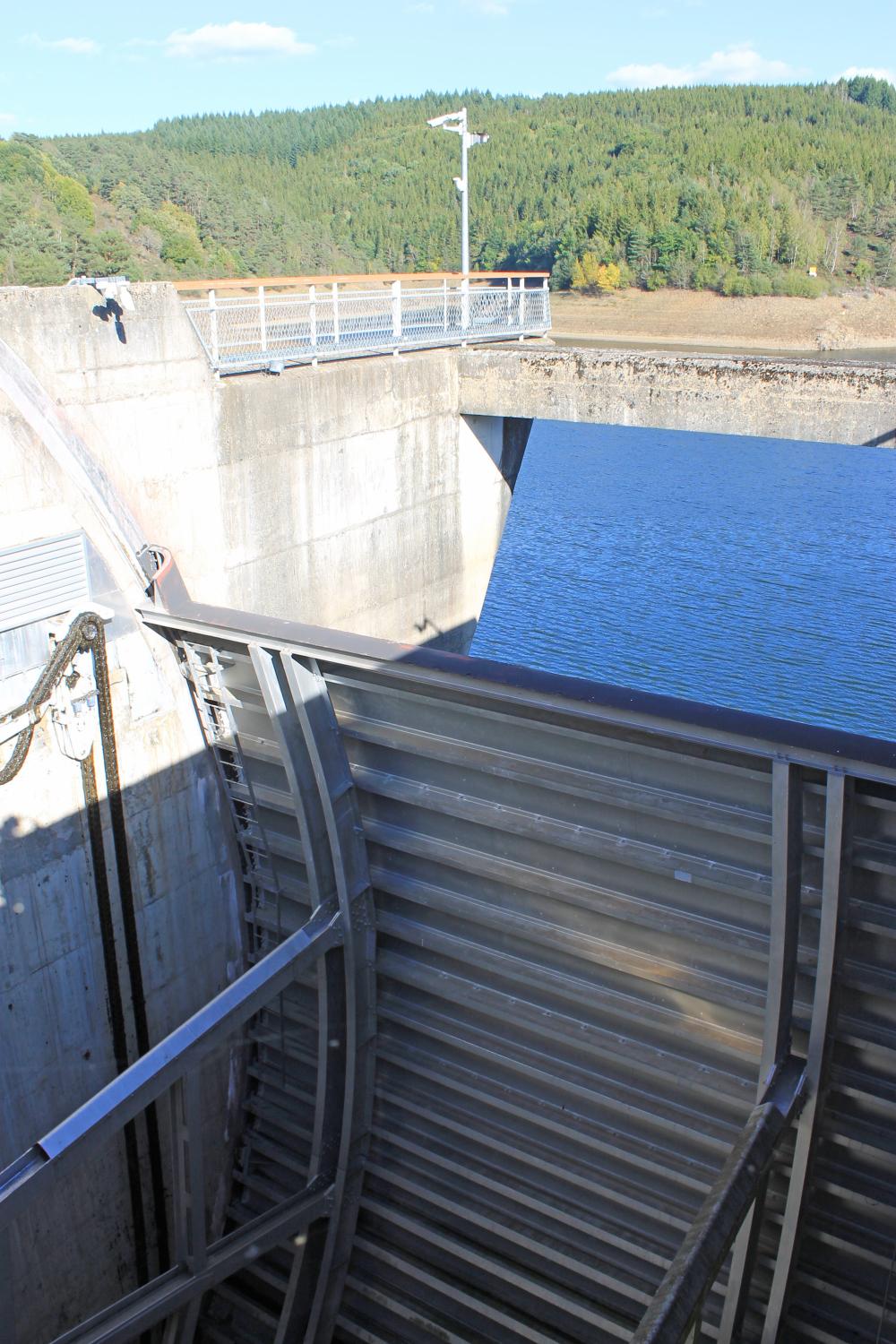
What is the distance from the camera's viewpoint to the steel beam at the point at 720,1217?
14.7 feet

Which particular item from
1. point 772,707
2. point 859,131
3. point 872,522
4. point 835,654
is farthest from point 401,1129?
point 859,131

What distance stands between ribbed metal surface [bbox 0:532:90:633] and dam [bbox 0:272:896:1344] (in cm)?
2

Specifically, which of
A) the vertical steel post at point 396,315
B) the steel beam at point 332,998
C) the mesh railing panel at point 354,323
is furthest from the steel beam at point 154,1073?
the vertical steel post at point 396,315

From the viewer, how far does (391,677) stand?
6184 mm

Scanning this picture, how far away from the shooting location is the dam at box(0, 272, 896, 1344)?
17.9 ft

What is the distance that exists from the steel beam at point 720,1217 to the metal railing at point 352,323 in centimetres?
653

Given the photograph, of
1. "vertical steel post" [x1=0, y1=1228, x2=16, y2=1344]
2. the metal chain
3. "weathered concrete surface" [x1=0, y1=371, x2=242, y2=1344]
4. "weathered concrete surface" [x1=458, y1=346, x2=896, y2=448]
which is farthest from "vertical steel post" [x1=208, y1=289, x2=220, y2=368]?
"vertical steel post" [x1=0, y1=1228, x2=16, y2=1344]

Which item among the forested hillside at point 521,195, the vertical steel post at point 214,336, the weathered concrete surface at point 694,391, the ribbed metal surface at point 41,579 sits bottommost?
the ribbed metal surface at point 41,579

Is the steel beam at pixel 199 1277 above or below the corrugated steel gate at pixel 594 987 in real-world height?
below

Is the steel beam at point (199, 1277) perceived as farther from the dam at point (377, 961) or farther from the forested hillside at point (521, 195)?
the forested hillside at point (521, 195)

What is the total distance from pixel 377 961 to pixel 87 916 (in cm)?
187

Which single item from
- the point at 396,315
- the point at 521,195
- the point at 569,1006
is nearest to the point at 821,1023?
the point at 569,1006

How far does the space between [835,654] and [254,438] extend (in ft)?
46.2

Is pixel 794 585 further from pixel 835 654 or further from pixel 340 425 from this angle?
pixel 340 425
